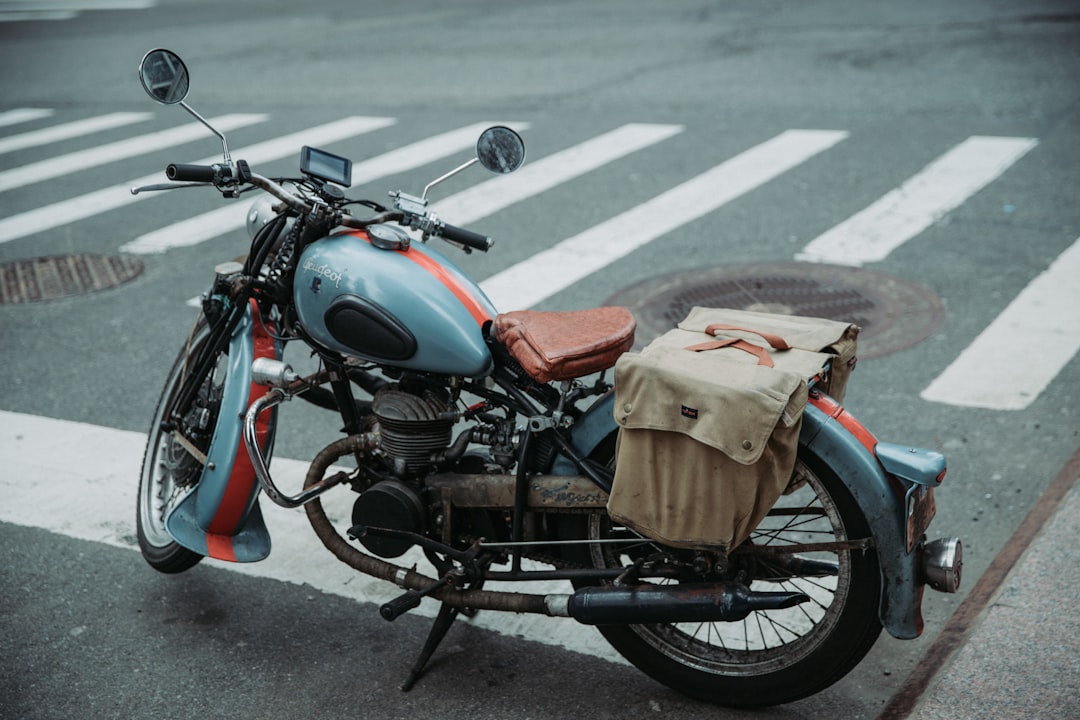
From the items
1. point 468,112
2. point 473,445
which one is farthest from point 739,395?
point 468,112

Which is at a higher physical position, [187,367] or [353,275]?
[353,275]

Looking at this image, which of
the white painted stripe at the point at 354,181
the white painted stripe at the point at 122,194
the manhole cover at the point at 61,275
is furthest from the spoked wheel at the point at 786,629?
the white painted stripe at the point at 122,194

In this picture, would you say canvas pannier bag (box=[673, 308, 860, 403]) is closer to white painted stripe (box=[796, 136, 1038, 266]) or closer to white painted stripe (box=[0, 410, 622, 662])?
white painted stripe (box=[0, 410, 622, 662])

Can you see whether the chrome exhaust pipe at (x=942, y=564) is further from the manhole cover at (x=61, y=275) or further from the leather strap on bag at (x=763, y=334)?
the manhole cover at (x=61, y=275)

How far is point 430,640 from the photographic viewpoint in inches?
143

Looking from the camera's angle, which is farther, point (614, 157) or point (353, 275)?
point (614, 157)

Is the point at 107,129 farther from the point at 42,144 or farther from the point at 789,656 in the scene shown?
the point at 789,656

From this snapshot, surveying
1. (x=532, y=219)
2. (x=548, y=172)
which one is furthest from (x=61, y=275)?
(x=548, y=172)

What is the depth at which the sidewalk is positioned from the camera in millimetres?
3201

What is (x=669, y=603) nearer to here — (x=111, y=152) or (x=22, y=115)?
(x=111, y=152)

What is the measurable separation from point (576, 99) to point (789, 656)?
9307 mm

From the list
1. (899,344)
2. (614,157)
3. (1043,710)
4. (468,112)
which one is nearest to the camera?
(1043,710)

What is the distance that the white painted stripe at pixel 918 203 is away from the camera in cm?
727

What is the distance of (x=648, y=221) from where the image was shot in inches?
318
